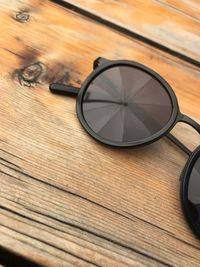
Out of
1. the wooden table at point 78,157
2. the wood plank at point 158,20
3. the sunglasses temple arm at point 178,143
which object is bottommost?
the wooden table at point 78,157

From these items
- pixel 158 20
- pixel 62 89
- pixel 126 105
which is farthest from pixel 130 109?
pixel 158 20

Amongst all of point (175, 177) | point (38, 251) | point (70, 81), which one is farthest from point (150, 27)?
point (38, 251)

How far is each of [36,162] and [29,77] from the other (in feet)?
0.56

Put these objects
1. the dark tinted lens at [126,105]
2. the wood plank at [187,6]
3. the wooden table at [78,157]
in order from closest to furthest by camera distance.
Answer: the wooden table at [78,157] < the dark tinted lens at [126,105] < the wood plank at [187,6]

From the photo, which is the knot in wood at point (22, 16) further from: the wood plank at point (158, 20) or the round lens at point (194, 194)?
the round lens at point (194, 194)

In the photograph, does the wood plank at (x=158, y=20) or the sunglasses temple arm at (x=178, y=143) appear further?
the wood plank at (x=158, y=20)

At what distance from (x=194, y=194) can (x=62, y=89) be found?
278 millimetres

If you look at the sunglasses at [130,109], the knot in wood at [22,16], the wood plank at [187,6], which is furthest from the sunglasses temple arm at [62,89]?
the wood plank at [187,6]

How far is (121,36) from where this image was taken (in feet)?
3.10

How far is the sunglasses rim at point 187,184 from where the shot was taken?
729 mm

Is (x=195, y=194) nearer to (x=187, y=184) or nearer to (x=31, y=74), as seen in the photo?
(x=187, y=184)

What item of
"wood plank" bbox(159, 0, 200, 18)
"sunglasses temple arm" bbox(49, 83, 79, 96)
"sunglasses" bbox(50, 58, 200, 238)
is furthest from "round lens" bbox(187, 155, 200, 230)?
"wood plank" bbox(159, 0, 200, 18)

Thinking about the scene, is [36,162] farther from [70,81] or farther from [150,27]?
[150,27]

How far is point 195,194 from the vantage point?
2.47ft
